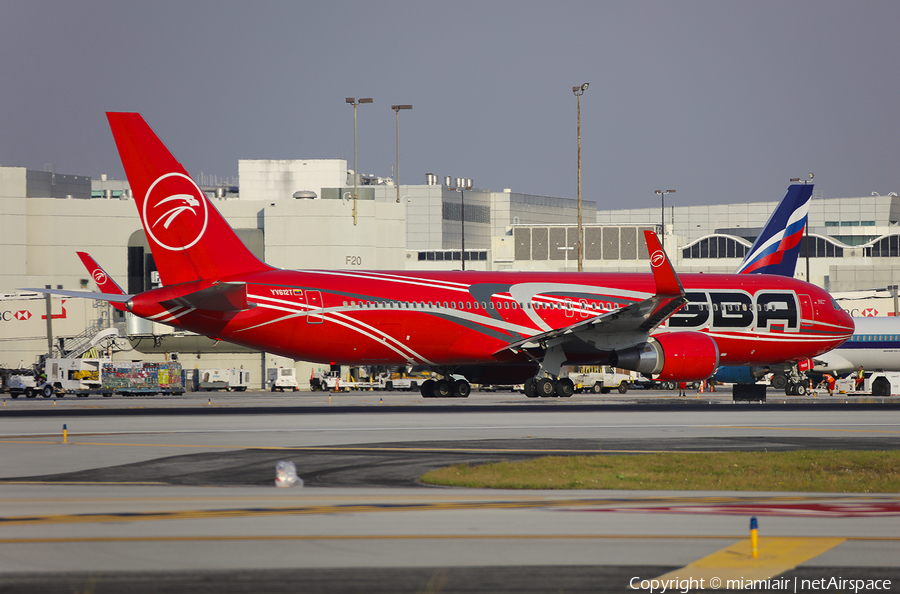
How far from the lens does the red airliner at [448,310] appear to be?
109 ft

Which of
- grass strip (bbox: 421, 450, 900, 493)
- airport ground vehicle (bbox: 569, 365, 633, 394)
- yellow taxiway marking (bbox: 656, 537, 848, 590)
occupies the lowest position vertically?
airport ground vehicle (bbox: 569, 365, 633, 394)

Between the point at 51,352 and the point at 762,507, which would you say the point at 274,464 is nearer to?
the point at 762,507

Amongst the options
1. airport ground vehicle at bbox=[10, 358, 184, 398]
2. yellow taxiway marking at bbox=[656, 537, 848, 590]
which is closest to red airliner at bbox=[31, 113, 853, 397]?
yellow taxiway marking at bbox=[656, 537, 848, 590]

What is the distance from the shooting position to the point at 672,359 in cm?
3541

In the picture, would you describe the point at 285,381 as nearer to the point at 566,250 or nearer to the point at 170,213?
the point at 170,213

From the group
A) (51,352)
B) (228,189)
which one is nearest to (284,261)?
(51,352)

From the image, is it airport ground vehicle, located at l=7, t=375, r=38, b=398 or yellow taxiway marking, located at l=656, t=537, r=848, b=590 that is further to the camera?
airport ground vehicle, located at l=7, t=375, r=38, b=398

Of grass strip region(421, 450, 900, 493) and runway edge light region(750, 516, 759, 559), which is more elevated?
runway edge light region(750, 516, 759, 559)

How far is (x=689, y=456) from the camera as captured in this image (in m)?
19.6

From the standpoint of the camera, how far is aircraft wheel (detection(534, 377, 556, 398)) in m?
36.1

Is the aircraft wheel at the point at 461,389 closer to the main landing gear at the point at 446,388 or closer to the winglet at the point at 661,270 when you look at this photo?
the main landing gear at the point at 446,388

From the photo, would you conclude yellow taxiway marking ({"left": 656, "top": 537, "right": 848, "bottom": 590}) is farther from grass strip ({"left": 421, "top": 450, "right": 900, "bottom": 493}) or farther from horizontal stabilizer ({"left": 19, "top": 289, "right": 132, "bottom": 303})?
horizontal stabilizer ({"left": 19, "top": 289, "right": 132, "bottom": 303})

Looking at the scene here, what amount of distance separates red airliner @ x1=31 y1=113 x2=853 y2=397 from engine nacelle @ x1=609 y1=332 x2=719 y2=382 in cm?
5

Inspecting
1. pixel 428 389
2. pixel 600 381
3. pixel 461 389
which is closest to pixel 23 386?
pixel 428 389
